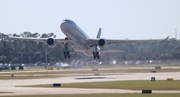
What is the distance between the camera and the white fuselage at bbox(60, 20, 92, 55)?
71688 mm

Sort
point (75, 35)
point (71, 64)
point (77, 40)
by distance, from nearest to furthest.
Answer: point (75, 35)
point (77, 40)
point (71, 64)

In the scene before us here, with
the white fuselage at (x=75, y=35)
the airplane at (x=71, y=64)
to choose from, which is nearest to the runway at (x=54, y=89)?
the white fuselage at (x=75, y=35)

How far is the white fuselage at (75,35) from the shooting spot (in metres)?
71.7

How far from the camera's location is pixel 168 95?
41.8m

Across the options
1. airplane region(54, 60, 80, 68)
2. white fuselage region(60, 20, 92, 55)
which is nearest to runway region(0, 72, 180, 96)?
white fuselage region(60, 20, 92, 55)

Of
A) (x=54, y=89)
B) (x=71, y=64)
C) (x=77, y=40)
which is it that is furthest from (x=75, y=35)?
(x=71, y=64)

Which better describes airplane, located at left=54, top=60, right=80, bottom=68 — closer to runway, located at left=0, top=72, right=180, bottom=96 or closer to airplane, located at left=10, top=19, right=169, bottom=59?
airplane, located at left=10, top=19, right=169, bottom=59

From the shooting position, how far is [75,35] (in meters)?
73.7

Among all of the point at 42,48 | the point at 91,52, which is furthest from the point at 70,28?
the point at 42,48

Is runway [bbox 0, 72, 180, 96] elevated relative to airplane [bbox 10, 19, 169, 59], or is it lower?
lower

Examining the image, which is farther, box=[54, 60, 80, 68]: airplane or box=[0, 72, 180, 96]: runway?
box=[54, 60, 80, 68]: airplane

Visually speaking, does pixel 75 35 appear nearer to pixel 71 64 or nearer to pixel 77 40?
pixel 77 40

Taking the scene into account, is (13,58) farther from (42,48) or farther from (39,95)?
(39,95)

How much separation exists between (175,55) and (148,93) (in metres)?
88.7
